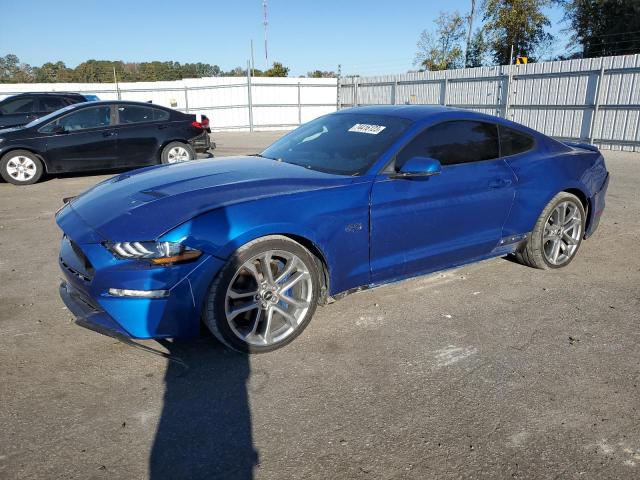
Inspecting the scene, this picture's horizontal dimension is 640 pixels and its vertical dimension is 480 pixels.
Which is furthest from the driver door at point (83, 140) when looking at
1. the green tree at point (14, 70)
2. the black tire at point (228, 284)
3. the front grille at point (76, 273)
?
the green tree at point (14, 70)

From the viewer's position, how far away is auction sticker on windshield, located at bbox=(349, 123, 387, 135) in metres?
3.89

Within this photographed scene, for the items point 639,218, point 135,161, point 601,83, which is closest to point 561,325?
point 639,218

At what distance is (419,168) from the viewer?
3.42 metres

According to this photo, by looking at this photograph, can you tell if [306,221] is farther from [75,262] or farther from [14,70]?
[14,70]

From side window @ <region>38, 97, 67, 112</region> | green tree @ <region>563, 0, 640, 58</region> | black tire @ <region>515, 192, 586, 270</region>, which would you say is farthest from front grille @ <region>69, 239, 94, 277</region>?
green tree @ <region>563, 0, 640, 58</region>

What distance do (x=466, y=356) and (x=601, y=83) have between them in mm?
14768

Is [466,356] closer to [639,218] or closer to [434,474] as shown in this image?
[434,474]

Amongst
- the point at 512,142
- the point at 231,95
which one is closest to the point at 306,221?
the point at 512,142

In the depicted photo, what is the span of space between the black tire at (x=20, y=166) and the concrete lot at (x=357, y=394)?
575 centimetres

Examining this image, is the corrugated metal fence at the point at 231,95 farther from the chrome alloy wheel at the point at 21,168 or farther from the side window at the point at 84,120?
the chrome alloy wheel at the point at 21,168

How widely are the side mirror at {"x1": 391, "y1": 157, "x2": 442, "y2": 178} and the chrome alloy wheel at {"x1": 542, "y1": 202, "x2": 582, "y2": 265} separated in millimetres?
1725

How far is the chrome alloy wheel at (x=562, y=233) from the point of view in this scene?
463 centimetres

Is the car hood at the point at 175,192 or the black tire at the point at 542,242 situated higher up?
the car hood at the point at 175,192

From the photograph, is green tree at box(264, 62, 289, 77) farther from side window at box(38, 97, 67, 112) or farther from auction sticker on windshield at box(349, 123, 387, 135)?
auction sticker on windshield at box(349, 123, 387, 135)
